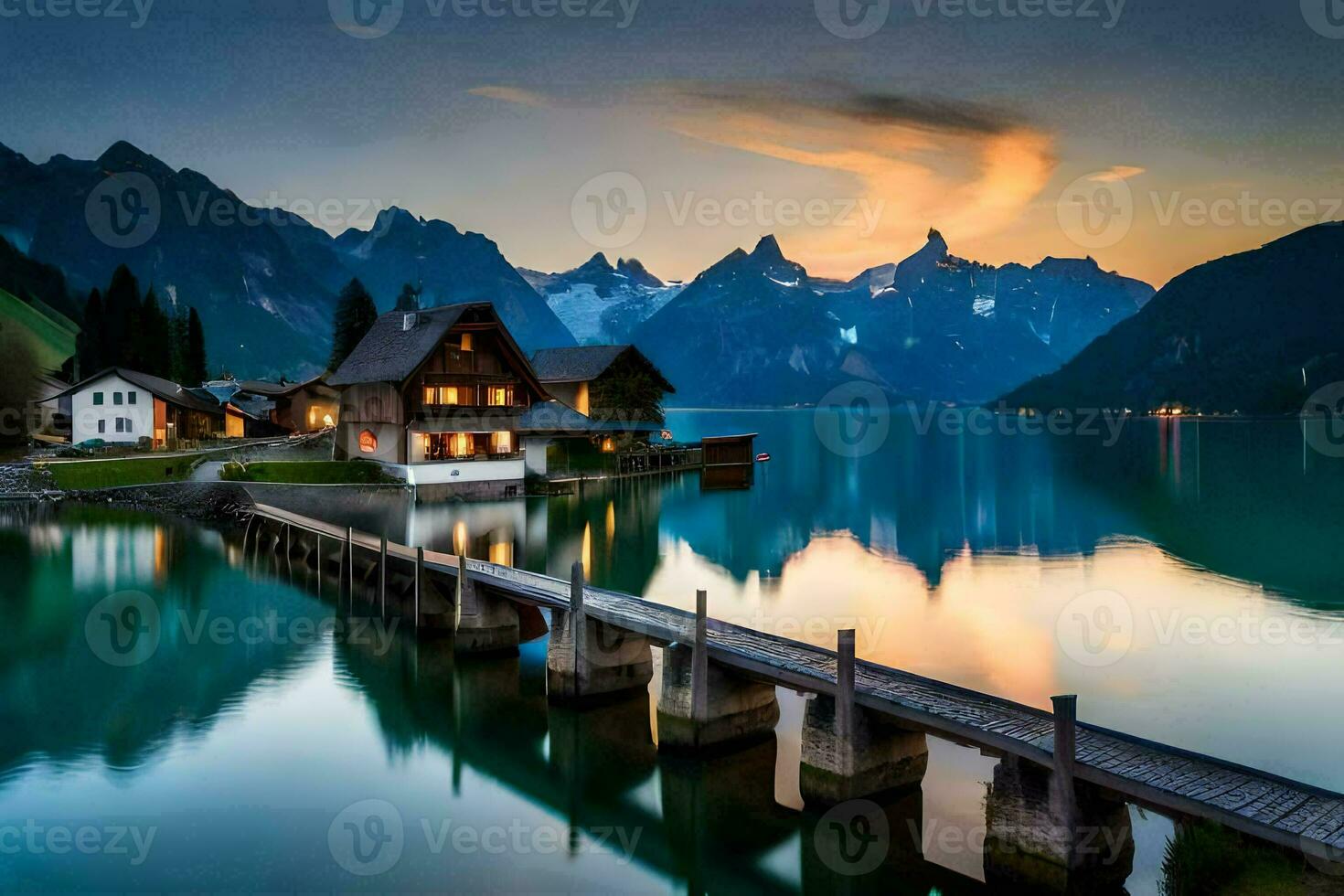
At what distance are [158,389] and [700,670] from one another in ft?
179

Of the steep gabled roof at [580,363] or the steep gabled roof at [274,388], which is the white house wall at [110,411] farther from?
the steep gabled roof at [580,363]

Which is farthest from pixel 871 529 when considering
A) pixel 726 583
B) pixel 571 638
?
pixel 571 638

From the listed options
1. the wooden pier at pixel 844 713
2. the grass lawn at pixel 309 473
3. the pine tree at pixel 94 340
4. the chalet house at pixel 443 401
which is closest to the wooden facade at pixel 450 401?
the chalet house at pixel 443 401

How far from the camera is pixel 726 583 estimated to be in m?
33.7

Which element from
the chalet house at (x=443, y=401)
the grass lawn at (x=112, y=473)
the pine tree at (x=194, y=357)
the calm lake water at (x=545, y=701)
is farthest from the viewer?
the pine tree at (x=194, y=357)

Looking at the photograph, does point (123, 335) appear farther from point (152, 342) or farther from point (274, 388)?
point (274, 388)

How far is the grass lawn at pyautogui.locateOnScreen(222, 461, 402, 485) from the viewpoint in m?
50.2

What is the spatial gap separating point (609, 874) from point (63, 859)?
8.19m

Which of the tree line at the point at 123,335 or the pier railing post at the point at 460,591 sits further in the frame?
the tree line at the point at 123,335

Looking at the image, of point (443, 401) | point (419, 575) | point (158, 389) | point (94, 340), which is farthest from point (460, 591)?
point (94, 340)

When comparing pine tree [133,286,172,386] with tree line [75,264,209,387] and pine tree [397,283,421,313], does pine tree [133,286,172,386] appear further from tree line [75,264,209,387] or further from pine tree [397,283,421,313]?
pine tree [397,283,421,313]

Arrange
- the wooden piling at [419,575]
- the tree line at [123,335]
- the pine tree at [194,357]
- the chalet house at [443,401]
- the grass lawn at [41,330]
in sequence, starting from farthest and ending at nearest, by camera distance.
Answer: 1. the pine tree at [194,357]
2. the grass lawn at [41,330]
3. the tree line at [123,335]
4. the chalet house at [443,401]
5. the wooden piling at [419,575]

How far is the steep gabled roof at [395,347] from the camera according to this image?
50.3 meters

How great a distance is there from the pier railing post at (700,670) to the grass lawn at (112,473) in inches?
1779
